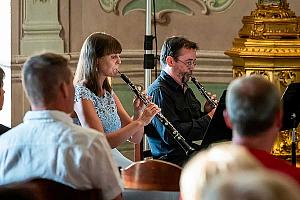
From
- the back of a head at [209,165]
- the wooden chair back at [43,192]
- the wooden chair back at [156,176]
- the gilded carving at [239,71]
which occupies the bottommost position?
the wooden chair back at [156,176]

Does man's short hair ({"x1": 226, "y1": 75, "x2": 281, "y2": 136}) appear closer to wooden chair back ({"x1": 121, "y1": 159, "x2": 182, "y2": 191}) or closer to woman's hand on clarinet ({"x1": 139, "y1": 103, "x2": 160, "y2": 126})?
wooden chair back ({"x1": 121, "y1": 159, "x2": 182, "y2": 191})

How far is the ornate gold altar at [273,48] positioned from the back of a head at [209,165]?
2.93 metres

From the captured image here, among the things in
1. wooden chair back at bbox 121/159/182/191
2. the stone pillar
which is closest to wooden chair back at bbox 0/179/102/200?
wooden chair back at bbox 121/159/182/191

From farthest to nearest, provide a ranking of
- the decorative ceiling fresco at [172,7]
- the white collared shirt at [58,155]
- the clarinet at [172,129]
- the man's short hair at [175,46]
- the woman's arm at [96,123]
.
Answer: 1. the decorative ceiling fresco at [172,7]
2. the man's short hair at [175,46]
3. the clarinet at [172,129]
4. the woman's arm at [96,123]
5. the white collared shirt at [58,155]

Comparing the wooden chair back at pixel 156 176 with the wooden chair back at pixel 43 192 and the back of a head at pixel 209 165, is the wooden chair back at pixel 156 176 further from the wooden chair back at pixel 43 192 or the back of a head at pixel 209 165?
the back of a head at pixel 209 165

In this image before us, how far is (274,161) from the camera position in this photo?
2.09 m

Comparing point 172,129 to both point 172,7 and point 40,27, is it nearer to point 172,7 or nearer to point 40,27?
point 40,27

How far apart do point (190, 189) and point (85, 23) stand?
13.8ft

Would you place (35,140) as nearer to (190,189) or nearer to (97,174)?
(97,174)

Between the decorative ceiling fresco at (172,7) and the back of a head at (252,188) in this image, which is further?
the decorative ceiling fresco at (172,7)

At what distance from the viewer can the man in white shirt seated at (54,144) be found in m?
2.41

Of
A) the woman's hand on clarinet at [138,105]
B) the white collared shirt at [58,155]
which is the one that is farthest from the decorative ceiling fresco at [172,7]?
the white collared shirt at [58,155]

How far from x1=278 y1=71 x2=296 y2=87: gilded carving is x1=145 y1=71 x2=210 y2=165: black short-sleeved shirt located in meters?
0.63

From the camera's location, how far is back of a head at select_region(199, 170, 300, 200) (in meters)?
1.18
